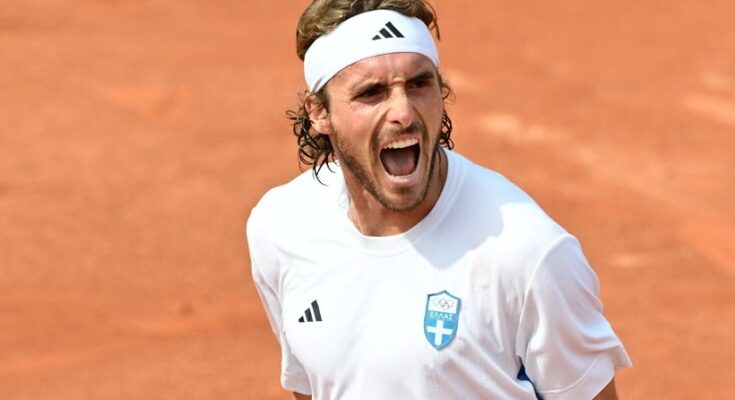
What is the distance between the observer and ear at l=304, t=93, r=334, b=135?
4.20 meters

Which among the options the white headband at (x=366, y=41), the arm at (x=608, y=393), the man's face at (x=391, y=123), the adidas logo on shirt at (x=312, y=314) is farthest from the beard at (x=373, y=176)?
the arm at (x=608, y=393)

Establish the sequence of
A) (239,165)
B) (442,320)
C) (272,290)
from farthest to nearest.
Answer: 1. (239,165)
2. (272,290)
3. (442,320)

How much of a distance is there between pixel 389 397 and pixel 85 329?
201 inches

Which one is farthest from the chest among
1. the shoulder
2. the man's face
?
the man's face

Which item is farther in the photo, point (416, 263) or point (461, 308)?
point (416, 263)

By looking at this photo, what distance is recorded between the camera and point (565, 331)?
3.82m

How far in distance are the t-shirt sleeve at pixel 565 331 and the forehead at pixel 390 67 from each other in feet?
2.10

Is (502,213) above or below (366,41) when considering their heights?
below

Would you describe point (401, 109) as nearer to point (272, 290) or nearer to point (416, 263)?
point (416, 263)

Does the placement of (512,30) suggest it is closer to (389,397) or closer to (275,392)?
(275,392)

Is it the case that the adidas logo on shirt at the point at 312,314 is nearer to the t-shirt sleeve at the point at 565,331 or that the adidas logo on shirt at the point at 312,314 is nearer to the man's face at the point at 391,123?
the man's face at the point at 391,123

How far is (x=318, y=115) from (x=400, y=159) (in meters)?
0.38

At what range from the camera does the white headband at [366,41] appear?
3.95 meters

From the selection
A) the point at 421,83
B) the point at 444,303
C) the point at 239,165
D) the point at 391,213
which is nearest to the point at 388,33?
the point at 421,83
